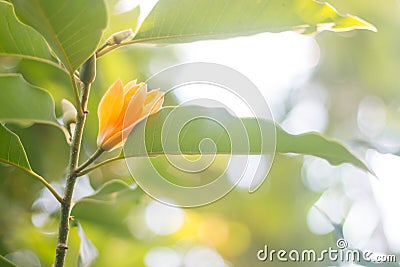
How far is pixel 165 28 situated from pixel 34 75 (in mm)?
766

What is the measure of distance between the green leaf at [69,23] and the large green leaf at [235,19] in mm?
140

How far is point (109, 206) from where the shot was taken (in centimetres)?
143

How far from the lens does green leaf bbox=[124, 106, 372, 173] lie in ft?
2.59

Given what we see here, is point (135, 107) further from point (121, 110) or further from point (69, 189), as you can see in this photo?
point (69, 189)

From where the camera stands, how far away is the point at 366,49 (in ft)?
8.84

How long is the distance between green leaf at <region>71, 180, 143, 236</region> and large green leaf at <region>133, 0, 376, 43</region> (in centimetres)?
39

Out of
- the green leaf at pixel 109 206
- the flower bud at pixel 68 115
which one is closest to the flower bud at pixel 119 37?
the flower bud at pixel 68 115

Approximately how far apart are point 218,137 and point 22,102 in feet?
1.13

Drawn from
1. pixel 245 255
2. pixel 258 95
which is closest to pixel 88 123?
pixel 258 95

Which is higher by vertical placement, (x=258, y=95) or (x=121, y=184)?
(x=258, y=95)

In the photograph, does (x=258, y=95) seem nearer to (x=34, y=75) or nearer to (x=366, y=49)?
(x=34, y=75)

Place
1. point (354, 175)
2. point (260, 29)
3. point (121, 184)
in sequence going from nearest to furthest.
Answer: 1. point (260, 29)
2. point (121, 184)
3. point (354, 175)

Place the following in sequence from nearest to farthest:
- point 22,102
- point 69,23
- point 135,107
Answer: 1. point 69,23
2. point 135,107
3. point 22,102

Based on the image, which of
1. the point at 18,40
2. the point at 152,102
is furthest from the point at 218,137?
the point at 18,40
